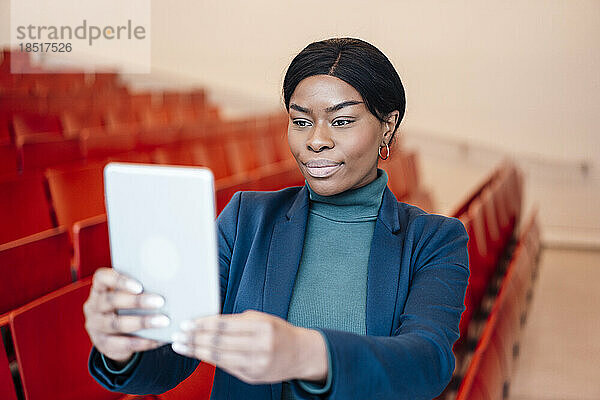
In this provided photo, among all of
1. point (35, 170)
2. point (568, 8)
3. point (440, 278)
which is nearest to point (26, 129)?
point (35, 170)

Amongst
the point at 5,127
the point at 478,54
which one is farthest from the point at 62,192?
the point at 478,54

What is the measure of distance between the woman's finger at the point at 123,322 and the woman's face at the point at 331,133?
0.48 feet

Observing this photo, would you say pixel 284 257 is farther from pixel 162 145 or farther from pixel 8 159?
pixel 162 145

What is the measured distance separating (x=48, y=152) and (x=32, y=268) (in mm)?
550

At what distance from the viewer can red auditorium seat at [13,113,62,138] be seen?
1411mm

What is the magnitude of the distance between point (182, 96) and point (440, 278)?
195 cm

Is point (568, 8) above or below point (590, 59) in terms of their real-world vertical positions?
above

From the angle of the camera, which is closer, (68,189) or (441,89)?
(68,189)

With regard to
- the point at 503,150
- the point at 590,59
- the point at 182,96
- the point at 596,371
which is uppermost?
the point at 590,59

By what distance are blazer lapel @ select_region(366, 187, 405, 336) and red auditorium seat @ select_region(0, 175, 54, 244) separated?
0.61 m

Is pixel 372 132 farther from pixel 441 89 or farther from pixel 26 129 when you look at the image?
pixel 441 89

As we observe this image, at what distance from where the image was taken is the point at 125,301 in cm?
Result: 29

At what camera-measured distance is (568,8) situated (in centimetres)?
204

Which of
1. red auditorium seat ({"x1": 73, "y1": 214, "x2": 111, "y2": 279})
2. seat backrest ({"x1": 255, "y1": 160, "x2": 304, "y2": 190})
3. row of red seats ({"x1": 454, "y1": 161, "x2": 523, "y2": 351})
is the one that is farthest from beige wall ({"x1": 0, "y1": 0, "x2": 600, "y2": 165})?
red auditorium seat ({"x1": 73, "y1": 214, "x2": 111, "y2": 279})
